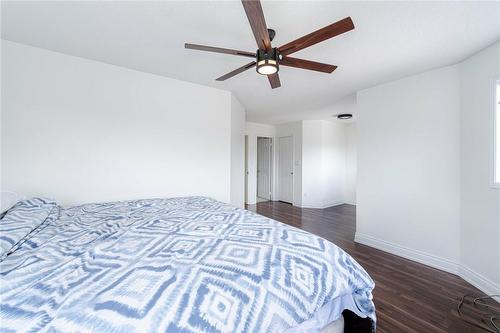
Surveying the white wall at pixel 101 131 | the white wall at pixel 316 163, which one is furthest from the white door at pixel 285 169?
the white wall at pixel 101 131

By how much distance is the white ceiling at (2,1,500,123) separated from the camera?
150 centimetres

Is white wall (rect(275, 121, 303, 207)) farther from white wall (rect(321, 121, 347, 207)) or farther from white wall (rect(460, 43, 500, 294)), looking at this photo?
white wall (rect(460, 43, 500, 294))

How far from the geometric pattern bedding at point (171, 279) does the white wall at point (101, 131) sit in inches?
41.4

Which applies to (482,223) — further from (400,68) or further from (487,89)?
(400,68)

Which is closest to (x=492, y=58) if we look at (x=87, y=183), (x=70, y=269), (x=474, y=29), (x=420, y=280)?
(x=474, y=29)

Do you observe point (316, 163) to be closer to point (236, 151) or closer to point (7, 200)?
point (236, 151)

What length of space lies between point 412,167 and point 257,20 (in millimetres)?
2672

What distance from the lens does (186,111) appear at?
292 cm

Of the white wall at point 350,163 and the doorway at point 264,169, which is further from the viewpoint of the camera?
the doorway at point 264,169

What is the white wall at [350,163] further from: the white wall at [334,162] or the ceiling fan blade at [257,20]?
the ceiling fan blade at [257,20]

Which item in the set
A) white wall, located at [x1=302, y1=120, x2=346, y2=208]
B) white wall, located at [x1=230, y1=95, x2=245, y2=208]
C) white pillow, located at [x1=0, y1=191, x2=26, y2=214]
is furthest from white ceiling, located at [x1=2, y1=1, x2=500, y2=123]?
white wall, located at [x1=302, y1=120, x2=346, y2=208]

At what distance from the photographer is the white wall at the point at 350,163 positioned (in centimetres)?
586

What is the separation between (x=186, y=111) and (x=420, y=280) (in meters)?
3.44

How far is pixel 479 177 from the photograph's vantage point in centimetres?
208
